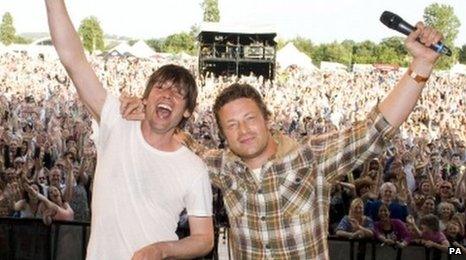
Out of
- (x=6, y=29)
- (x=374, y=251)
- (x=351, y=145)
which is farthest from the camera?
(x=6, y=29)

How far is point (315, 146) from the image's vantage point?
2.35 metres

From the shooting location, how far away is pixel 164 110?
7.39 ft

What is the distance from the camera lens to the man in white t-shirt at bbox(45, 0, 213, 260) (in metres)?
2.15

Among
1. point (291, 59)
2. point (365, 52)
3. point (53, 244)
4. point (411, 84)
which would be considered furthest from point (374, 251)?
point (365, 52)

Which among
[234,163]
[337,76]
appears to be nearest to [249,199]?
[234,163]

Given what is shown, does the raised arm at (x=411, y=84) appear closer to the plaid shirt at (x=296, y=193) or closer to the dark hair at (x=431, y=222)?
the plaid shirt at (x=296, y=193)

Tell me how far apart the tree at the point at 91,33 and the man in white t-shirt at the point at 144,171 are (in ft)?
204

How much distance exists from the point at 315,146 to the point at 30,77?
74.3 ft

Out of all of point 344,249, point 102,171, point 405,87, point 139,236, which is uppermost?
point 405,87

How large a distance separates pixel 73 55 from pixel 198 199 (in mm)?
608

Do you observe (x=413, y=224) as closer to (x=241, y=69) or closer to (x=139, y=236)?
(x=139, y=236)

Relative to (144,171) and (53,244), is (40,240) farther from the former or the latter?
(144,171)

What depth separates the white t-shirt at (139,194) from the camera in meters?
2.15

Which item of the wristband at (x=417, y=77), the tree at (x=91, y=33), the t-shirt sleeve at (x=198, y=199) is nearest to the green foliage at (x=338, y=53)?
the tree at (x=91, y=33)
